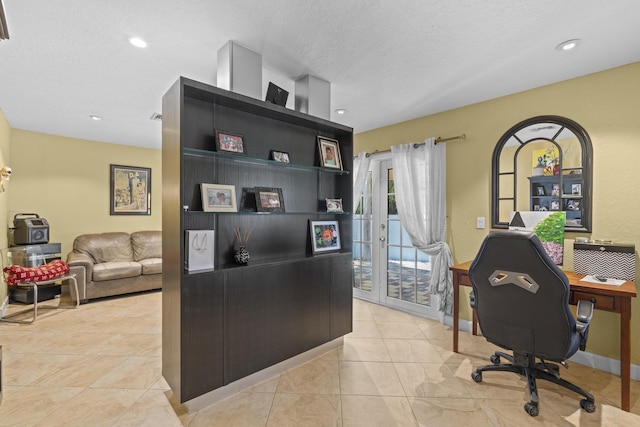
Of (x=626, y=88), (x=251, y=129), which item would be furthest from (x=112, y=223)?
(x=626, y=88)

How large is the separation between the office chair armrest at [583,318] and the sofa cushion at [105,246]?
19.1ft

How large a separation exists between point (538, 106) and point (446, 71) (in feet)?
3.44

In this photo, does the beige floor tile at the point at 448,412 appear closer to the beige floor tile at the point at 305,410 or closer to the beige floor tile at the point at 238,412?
the beige floor tile at the point at 305,410

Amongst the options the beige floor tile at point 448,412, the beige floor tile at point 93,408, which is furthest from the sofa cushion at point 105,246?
the beige floor tile at point 448,412

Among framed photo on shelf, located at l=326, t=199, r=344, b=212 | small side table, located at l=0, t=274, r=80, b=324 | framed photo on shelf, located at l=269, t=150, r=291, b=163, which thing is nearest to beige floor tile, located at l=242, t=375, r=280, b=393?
framed photo on shelf, located at l=326, t=199, r=344, b=212

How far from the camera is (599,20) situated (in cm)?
201

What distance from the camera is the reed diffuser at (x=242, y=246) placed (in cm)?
237

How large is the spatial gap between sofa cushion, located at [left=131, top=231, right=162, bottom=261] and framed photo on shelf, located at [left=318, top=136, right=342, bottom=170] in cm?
402

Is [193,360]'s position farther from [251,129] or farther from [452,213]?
[452,213]

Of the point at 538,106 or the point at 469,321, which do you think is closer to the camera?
the point at 538,106

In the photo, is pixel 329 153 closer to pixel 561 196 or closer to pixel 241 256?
pixel 241 256

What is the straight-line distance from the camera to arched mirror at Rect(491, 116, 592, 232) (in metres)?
2.78

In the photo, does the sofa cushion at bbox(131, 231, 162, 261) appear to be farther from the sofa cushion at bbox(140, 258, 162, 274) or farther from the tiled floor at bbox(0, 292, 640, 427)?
the tiled floor at bbox(0, 292, 640, 427)

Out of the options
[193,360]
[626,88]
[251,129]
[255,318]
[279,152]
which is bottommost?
[193,360]
